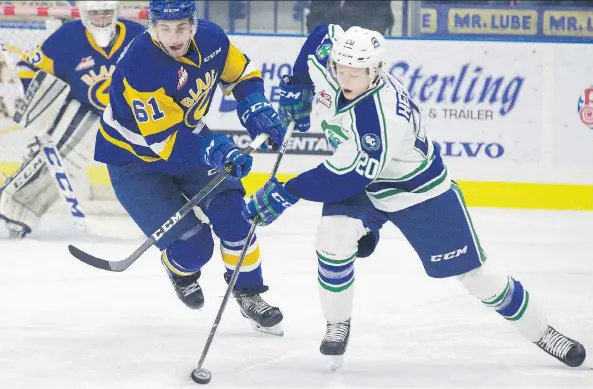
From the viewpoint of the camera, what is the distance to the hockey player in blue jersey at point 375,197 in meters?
2.69

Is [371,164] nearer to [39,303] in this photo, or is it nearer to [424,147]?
[424,147]

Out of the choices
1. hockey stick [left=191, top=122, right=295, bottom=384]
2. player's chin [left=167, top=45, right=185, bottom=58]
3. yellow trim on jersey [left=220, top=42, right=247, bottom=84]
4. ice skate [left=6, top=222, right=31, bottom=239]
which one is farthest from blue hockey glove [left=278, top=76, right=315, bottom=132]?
ice skate [left=6, top=222, right=31, bottom=239]

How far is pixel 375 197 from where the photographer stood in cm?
289

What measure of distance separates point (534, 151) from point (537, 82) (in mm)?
343

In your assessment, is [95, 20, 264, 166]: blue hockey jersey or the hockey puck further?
[95, 20, 264, 166]: blue hockey jersey

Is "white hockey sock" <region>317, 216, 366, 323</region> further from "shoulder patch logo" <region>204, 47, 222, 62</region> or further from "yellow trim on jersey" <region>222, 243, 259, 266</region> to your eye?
"shoulder patch logo" <region>204, 47, 222, 62</region>

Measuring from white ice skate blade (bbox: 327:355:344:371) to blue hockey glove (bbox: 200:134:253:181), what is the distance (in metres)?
0.56

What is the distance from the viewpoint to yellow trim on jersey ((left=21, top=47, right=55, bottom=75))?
484 cm

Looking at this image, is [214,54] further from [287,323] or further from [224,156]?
[287,323]

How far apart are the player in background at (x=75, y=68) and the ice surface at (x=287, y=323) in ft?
0.63

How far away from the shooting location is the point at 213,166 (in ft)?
10.0

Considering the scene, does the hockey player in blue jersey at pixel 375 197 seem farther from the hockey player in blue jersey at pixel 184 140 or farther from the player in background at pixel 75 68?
the player in background at pixel 75 68

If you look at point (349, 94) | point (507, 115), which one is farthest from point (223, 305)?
point (507, 115)

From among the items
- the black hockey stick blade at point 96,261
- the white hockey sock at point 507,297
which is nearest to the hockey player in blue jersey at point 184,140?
the black hockey stick blade at point 96,261
